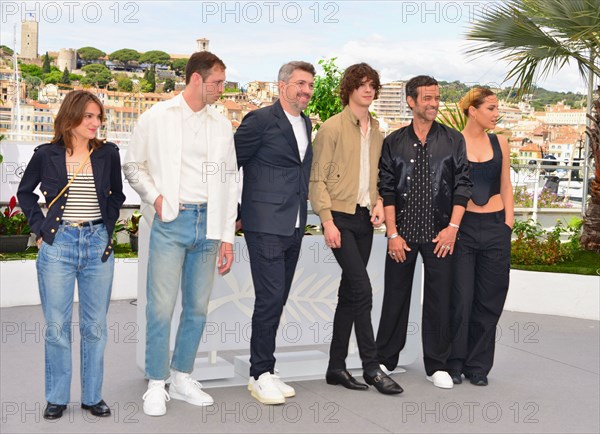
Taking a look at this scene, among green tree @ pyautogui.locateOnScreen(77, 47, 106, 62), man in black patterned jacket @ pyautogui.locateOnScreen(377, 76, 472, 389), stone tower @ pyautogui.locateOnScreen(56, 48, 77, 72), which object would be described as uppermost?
green tree @ pyautogui.locateOnScreen(77, 47, 106, 62)

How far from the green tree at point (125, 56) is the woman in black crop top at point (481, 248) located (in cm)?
6496

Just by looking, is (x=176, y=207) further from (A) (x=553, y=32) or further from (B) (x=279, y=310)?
(A) (x=553, y=32)

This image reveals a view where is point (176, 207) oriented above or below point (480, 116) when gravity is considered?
below

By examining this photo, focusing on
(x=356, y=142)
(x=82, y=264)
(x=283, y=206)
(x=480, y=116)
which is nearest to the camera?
(x=82, y=264)

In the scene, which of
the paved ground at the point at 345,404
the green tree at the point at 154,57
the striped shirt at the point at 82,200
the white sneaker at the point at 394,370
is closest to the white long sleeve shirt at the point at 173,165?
the striped shirt at the point at 82,200

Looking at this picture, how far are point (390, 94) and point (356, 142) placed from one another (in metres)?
3.49

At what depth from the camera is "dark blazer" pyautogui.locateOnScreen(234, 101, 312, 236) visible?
425 cm

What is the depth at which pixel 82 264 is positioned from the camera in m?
3.78

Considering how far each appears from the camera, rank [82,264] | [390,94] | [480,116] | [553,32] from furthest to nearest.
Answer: [553,32] < [390,94] < [480,116] < [82,264]

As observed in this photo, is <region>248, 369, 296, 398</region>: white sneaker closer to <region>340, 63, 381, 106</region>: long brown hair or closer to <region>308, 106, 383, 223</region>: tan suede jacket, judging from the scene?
<region>308, 106, 383, 223</region>: tan suede jacket

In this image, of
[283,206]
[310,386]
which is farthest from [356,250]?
[310,386]

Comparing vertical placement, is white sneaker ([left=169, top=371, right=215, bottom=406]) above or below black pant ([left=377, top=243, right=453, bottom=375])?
below

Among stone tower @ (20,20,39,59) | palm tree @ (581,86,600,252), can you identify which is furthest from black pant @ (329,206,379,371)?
stone tower @ (20,20,39,59)

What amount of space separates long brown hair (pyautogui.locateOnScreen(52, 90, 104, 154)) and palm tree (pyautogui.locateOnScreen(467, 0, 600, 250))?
17.8ft
